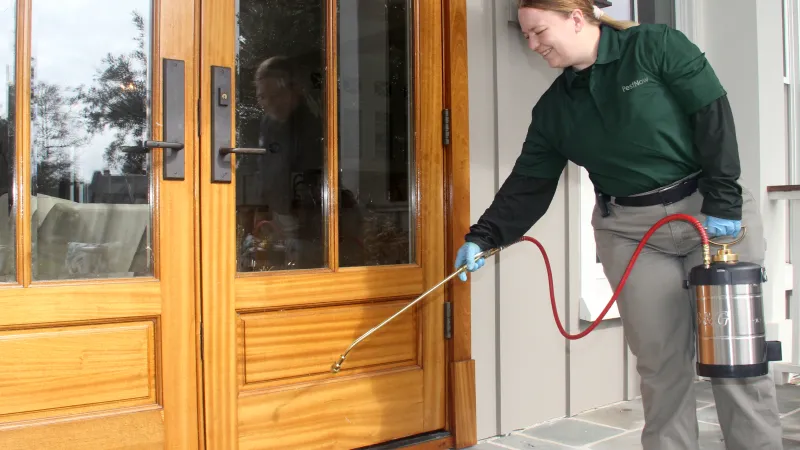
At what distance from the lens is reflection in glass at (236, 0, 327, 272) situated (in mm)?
2215

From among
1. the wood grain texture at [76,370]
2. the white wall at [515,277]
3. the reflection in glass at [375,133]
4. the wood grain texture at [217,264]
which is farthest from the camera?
the white wall at [515,277]

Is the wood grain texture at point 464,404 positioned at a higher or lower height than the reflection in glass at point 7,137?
lower

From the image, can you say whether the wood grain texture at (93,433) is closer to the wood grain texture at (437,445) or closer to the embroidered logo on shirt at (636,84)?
the wood grain texture at (437,445)

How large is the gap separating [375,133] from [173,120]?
75 cm

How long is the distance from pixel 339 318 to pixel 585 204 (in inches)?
55.0

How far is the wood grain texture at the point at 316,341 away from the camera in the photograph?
2.21 m

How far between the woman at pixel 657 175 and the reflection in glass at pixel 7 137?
1.23 m

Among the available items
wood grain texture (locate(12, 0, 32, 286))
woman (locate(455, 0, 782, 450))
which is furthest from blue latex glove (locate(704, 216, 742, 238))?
wood grain texture (locate(12, 0, 32, 286))

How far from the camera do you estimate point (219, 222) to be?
213 centimetres

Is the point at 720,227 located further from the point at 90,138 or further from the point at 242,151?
the point at 90,138

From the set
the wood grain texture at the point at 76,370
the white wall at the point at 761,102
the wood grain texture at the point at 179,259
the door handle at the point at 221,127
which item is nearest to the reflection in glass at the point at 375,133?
the door handle at the point at 221,127

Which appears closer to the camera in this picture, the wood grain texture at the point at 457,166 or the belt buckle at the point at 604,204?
the belt buckle at the point at 604,204

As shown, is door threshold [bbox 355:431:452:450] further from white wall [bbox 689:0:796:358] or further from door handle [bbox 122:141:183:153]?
white wall [bbox 689:0:796:358]

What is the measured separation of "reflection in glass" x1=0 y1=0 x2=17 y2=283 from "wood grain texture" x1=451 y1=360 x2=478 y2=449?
1506mm
